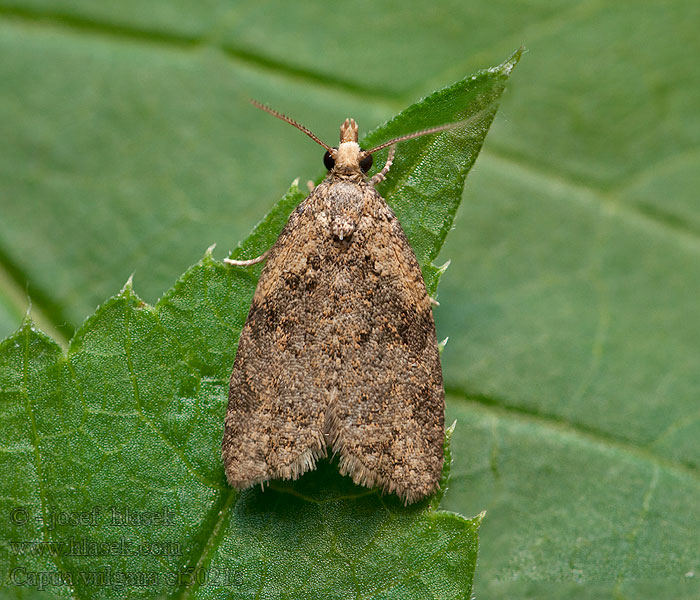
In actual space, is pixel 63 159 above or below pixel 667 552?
above

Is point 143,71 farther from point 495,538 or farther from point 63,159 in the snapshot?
point 495,538

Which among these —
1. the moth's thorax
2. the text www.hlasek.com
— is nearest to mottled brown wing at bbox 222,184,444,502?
the moth's thorax

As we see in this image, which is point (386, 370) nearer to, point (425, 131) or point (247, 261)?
point (247, 261)

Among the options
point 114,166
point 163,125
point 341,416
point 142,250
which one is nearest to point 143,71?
point 163,125

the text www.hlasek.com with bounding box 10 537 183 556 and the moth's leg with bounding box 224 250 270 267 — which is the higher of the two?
the moth's leg with bounding box 224 250 270 267

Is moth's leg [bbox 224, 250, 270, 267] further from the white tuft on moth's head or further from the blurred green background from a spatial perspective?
the blurred green background
